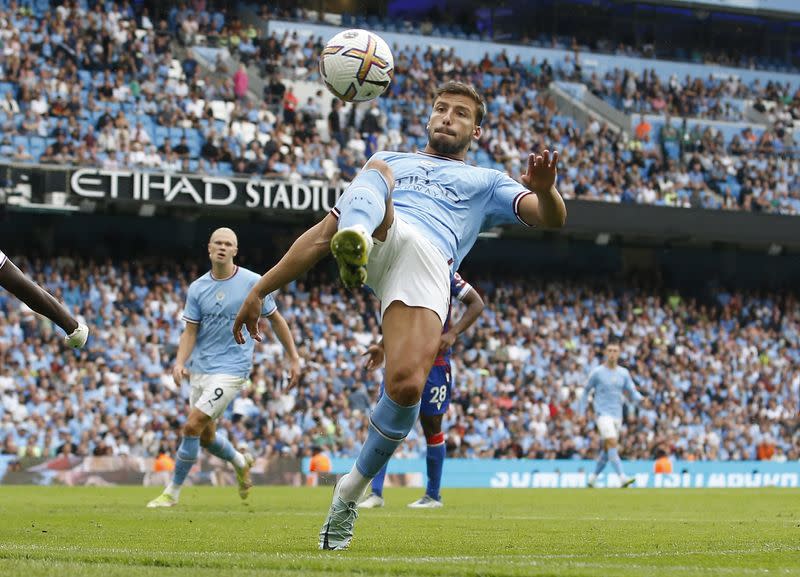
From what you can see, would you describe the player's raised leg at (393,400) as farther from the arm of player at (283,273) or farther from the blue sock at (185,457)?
the blue sock at (185,457)

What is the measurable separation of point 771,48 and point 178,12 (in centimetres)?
2128

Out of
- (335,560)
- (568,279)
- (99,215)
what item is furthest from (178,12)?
(335,560)

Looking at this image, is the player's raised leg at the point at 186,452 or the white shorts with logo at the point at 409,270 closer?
the white shorts with logo at the point at 409,270

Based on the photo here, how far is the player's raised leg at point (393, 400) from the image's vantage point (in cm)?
689

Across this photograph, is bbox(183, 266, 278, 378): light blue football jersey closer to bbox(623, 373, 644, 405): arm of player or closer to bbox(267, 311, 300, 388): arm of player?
bbox(267, 311, 300, 388): arm of player

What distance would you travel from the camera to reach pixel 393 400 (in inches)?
274

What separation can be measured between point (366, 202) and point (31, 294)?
140 inches

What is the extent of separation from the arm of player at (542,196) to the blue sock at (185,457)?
6.71m

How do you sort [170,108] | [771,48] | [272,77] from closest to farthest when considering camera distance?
[170,108]
[272,77]
[771,48]

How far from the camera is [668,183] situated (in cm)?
3600

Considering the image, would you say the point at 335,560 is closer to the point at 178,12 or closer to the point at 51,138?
the point at 51,138

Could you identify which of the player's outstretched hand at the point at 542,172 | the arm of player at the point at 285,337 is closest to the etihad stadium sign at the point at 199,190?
the arm of player at the point at 285,337

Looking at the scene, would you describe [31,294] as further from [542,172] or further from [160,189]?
[160,189]

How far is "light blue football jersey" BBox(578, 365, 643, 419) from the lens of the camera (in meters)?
21.6
